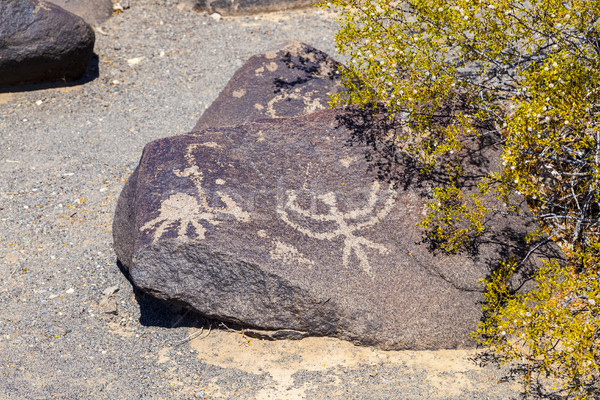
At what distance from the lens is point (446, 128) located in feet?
15.8

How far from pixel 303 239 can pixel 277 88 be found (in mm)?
2185

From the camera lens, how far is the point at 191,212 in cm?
430

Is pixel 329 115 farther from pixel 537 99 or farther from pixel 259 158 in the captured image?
pixel 537 99

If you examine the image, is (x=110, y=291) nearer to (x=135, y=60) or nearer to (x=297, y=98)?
(x=297, y=98)

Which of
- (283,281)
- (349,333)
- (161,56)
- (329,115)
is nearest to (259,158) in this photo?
(329,115)

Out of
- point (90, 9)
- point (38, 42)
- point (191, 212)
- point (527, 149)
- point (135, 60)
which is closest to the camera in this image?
point (527, 149)

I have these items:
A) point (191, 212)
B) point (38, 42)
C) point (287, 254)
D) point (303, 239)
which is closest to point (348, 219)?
point (303, 239)

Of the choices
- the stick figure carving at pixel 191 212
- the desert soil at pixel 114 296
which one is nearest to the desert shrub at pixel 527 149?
the desert soil at pixel 114 296

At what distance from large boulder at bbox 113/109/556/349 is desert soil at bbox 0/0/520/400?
0.26 metres

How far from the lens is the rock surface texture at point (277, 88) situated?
231 inches

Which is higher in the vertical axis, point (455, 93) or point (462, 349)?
point (455, 93)

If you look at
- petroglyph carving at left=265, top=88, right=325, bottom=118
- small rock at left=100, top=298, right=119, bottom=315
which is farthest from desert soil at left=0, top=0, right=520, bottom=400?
petroglyph carving at left=265, top=88, right=325, bottom=118

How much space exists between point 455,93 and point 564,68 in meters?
0.85

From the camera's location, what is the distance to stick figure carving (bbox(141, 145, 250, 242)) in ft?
13.8
